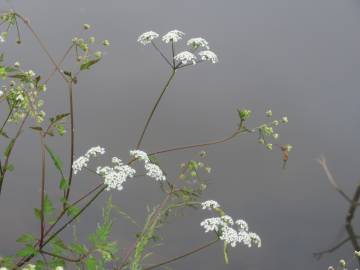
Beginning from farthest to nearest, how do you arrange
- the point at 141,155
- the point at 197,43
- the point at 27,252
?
the point at 197,43, the point at 141,155, the point at 27,252

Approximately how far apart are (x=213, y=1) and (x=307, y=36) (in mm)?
814

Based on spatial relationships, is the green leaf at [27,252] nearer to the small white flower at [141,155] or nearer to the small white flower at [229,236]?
the small white flower at [141,155]

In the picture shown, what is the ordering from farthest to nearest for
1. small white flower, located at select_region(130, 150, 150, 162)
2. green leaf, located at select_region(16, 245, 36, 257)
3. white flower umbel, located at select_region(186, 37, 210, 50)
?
white flower umbel, located at select_region(186, 37, 210, 50), small white flower, located at select_region(130, 150, 150, 162), green leaf, located at select_region(16, 245, 36, 257)

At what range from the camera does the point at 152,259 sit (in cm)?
259

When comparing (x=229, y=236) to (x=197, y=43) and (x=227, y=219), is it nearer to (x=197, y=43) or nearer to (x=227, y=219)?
(x=227, y=219)

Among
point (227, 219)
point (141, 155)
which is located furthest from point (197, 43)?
point (227, 219)

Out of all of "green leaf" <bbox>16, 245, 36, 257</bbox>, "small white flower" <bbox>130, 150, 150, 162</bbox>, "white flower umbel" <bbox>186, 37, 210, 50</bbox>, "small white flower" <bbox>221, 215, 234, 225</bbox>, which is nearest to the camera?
"green leaf" <bbox>16, 245, 36, 257</bbox>

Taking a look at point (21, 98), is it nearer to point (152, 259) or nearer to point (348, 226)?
point (152, 259)

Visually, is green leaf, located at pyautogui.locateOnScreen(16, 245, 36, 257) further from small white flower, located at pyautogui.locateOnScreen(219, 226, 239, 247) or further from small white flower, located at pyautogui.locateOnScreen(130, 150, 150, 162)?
small white flower, located at pyautogui.locateOnScreen(219, 226, 239, 247)

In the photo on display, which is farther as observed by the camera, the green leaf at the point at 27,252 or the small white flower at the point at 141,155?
the small white flower at the point at 141,155

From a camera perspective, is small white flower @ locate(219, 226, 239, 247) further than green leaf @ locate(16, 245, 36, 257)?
Yes

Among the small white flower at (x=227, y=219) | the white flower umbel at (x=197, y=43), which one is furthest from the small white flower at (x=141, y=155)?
the white flower umbel at (x=197, y=43)

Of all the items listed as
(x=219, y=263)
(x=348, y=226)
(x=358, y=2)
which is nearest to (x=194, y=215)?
(x=219, y=263)

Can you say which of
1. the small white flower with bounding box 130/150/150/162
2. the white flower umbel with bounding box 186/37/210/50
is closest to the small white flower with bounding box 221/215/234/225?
the small white flower with bounding box 130/150/150/162
